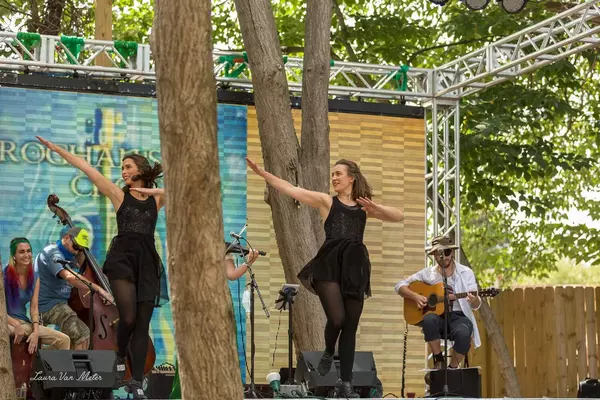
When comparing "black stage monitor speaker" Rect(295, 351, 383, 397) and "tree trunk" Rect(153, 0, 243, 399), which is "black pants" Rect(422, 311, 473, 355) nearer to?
"black stage monitor speaker" Rect(295, 351, 383, 397)

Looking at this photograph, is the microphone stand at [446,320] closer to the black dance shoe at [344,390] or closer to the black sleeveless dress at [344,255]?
the black dance shoe at [344,390]

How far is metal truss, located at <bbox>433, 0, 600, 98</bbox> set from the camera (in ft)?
35.0

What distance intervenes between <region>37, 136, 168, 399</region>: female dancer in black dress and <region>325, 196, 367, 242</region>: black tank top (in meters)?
1.18

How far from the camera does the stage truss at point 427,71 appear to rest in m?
10.9

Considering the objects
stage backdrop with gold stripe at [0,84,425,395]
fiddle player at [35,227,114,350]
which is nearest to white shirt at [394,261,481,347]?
stage backdrop with gold stripe at [0,84,425,395]

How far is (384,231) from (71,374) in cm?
587

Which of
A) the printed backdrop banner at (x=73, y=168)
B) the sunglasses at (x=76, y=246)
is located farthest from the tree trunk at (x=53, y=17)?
the sunglasses at (x=76, y=246)

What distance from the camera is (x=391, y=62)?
15.2 m

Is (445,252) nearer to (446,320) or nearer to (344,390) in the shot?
(446,320)

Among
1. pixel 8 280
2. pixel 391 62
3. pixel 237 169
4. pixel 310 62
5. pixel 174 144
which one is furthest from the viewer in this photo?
pixel 391 62

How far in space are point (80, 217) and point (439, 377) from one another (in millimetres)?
4445

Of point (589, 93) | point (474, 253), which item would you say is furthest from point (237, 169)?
point (474, 253)

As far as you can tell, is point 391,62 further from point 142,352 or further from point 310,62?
point 142,352

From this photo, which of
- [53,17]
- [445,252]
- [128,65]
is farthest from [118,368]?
[53,17]
